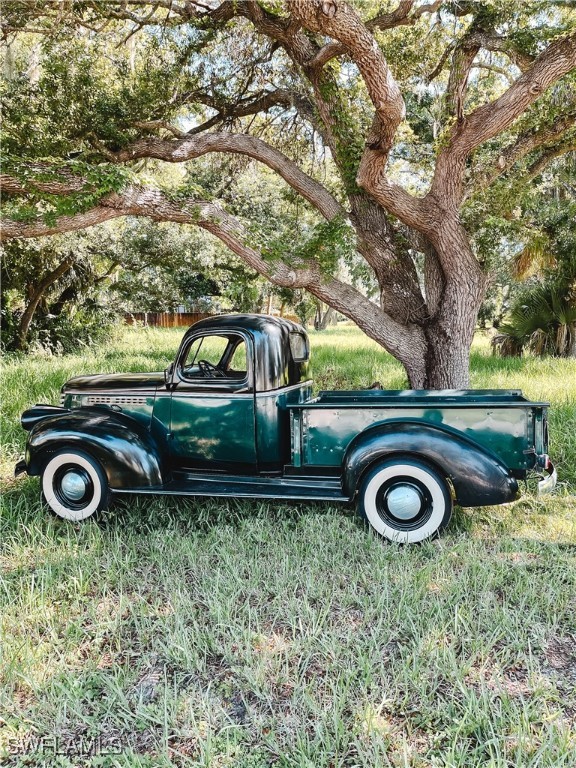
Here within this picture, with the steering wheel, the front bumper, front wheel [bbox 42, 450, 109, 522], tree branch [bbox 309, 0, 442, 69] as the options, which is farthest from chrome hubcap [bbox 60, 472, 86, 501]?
tree branch [bbox 309, 0, 442, 69]

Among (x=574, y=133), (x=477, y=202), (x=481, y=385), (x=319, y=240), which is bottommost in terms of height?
(x=481, y=385)

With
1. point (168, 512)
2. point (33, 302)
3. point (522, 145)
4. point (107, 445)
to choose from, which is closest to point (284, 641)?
point (168, 512)

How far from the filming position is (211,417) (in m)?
4.45

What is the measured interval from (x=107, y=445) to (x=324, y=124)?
5.82 meters

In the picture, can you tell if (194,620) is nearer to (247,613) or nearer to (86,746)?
(247,613)

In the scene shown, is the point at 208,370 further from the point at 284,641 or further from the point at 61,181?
the point at 61,181

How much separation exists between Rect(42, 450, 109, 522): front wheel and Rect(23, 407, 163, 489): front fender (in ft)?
0.26

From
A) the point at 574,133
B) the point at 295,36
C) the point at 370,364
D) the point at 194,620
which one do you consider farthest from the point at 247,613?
the point at 370,364

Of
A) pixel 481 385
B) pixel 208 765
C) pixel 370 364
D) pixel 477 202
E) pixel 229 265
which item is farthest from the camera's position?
pixel 229 265

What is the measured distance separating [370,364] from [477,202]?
15.9ft

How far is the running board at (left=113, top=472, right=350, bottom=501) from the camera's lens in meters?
4.07

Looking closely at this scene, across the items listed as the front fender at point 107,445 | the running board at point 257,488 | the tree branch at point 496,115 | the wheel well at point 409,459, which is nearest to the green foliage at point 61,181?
the front fender at point 107,445

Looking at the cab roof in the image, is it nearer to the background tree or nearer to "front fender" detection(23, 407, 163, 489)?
"front fender" detection(23, 407, 163, 489)

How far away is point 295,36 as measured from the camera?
706 centimetres
